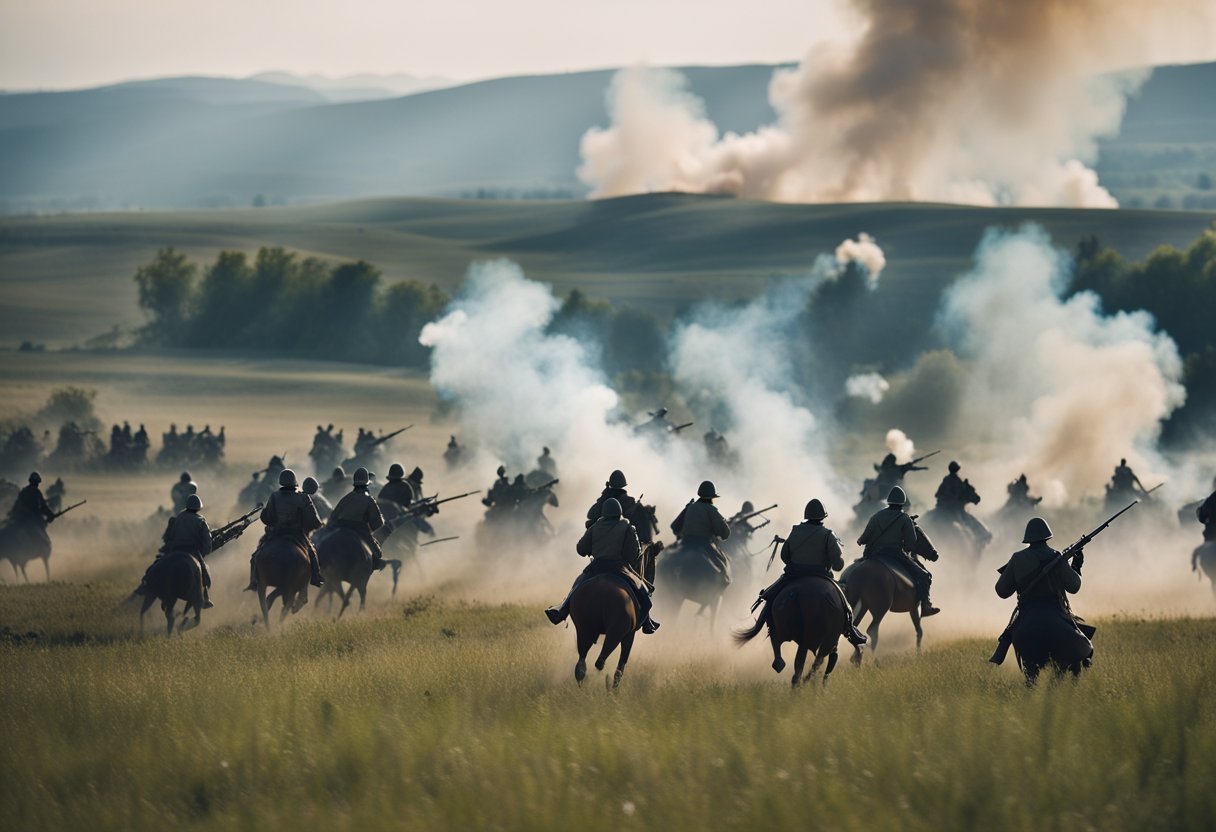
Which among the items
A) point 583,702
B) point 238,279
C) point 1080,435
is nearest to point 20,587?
point 583,702

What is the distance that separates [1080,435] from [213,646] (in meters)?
33.7

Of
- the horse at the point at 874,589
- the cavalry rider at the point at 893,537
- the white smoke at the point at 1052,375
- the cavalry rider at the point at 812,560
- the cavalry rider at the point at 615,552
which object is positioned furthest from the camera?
the white smoke at the point at 1052,375

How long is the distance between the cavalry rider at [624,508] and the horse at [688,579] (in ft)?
1.70

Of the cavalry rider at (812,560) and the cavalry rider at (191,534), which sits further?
the cavalry rider at (191,534)

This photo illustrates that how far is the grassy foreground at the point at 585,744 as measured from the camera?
42.3ft

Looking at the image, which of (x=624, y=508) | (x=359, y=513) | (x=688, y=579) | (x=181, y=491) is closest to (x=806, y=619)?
(x=688, y=579)

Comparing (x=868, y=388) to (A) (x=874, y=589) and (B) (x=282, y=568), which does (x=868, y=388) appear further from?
(A) (x=874, y=589)

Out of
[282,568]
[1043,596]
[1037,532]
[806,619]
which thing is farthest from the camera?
[282,568]

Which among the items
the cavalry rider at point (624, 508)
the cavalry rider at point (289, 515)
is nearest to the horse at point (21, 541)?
the cavalry rider at point (289, 515)

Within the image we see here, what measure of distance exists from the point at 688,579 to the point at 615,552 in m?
5.33

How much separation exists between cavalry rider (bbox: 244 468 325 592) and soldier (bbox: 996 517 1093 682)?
Result: 10305mm

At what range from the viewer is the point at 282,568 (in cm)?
2388

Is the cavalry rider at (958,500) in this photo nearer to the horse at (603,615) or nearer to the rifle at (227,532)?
the rifle at (227,532)

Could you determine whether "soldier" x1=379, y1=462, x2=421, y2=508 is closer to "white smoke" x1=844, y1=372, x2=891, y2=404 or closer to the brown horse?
the brown horse
